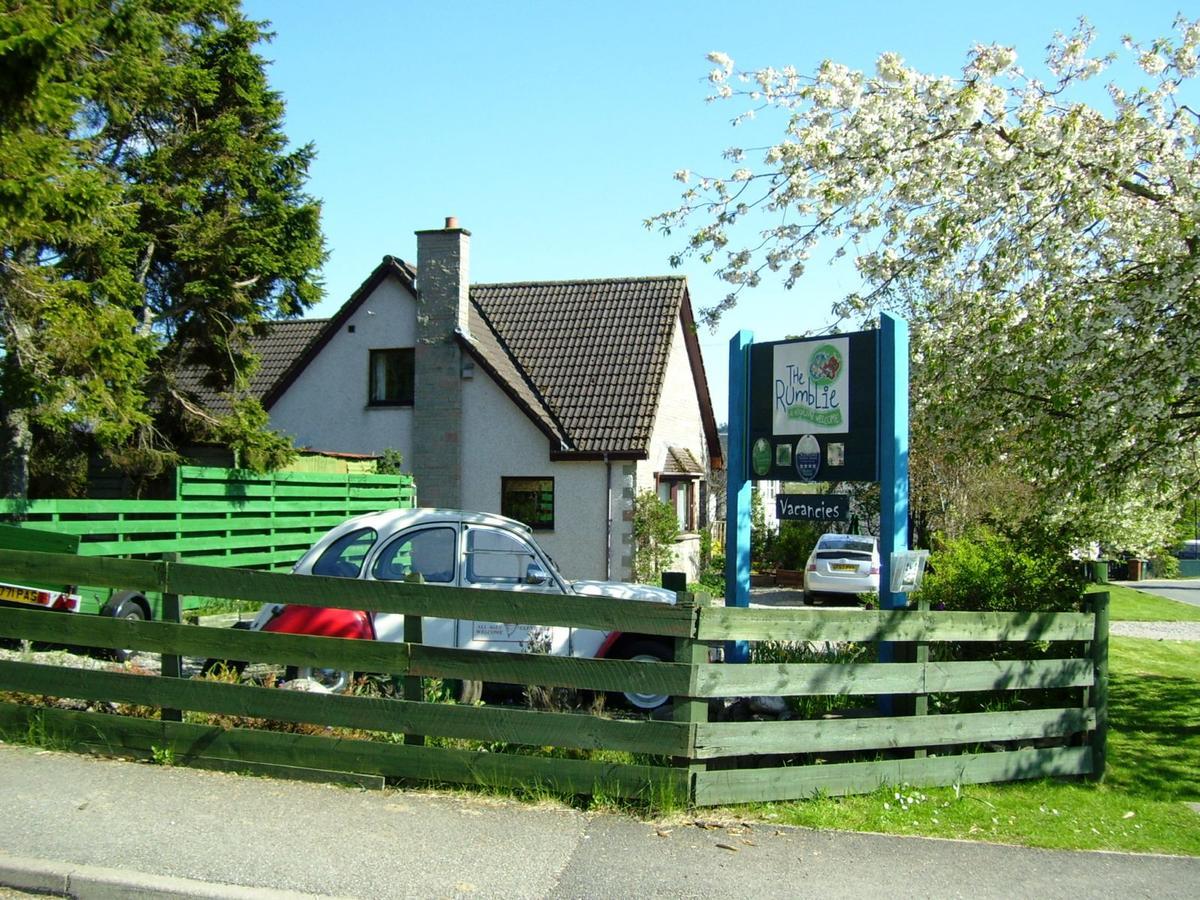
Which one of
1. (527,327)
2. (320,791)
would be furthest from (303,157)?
(320,791)

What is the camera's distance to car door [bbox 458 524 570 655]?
9.20 metres

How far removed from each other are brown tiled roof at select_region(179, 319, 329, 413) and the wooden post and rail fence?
2091cm

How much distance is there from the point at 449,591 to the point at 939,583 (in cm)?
530

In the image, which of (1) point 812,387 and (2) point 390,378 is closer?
(1) point 812,387

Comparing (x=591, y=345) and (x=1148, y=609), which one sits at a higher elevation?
(x=591, y=345)

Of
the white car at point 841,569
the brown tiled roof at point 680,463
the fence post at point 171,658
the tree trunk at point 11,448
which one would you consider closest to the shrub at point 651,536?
the brown tiled roof at point 680,463

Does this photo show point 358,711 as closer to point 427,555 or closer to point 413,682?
point 413,682

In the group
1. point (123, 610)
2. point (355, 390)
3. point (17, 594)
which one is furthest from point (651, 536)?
point (17, 594)

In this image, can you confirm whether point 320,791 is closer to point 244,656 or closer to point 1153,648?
point 244,656

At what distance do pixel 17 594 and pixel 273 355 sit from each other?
2084 cm

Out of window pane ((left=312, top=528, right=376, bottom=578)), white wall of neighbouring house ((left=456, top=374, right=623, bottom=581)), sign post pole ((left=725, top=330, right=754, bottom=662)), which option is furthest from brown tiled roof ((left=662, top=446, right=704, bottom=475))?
window pane ((left=312, top=528, right=376, bottom=578))

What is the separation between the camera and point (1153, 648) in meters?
16.1

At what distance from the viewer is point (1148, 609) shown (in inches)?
1003

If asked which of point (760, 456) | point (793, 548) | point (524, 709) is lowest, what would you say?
point (524, 709)
